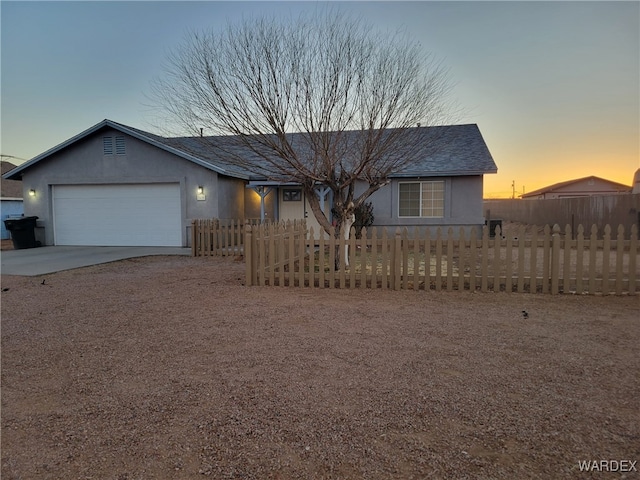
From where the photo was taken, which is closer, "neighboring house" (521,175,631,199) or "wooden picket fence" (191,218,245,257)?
"wooden picket fence" (191,218,245,257)

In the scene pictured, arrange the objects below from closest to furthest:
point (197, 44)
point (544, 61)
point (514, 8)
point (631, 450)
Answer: point (631, 450), point (197, 44), point (514, 8), point (544, 61)

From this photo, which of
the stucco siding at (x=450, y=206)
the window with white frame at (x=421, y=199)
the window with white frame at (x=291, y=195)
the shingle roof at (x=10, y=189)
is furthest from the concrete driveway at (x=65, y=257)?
the shingle roof at (x=10, y=189)

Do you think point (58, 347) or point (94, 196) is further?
point (94, 196)

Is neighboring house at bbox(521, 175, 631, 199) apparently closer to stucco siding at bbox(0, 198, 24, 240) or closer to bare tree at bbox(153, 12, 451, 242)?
bare tree at bbox(153, 12, 451, 242)

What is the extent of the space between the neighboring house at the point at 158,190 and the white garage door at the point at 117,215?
0.12ft

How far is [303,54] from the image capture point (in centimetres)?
786

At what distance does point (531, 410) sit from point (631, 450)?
1.91 feet

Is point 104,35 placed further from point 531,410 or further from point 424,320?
point 531,410

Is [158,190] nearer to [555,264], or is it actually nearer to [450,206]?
[450,206]

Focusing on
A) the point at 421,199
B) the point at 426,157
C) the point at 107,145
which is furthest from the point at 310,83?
the point at 107,145

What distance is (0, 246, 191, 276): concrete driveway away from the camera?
9.80m

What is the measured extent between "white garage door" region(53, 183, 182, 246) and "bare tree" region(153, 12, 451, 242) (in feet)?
23.3

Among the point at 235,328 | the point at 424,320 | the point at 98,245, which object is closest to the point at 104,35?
the point at 98,245

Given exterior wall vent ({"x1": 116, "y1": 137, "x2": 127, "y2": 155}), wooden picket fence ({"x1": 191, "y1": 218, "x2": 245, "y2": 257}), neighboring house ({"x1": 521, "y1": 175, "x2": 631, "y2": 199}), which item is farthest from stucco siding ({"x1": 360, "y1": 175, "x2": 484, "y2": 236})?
neighboring house ({"x1": 521, "y1": 175, "x2": 631, "y2": 199})
